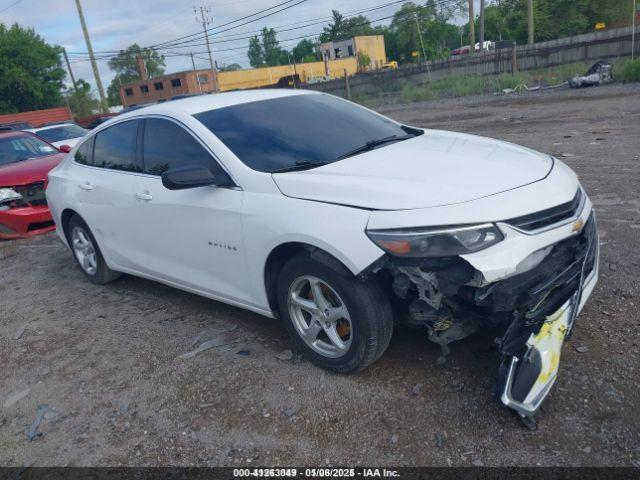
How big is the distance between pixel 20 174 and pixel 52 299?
3147 millimetres

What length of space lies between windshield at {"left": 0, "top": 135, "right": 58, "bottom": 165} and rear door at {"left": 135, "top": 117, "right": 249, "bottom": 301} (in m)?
5.66

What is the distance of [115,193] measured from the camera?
4.71 metres

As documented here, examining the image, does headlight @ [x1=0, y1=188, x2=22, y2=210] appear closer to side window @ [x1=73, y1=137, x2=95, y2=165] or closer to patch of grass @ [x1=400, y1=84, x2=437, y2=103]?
side window @ [x1=73, y1=137, x2=95, y2=165]

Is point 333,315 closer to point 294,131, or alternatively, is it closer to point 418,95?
point 294,131

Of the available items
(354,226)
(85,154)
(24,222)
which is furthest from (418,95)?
(354,226)

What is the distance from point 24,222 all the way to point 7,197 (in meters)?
0.41

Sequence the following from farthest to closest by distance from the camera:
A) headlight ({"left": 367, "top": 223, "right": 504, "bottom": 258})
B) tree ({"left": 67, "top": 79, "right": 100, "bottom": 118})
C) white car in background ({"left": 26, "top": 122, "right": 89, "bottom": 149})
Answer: tree ({"left": 67, "top": 79, "right": 100, "bottom": 118}), white car in background ({"left": 26, "top": 122, "right": 89, "bottom": 149}), headlight ({"left": 367, "top": 223, "right": 504, "bottom": 258})

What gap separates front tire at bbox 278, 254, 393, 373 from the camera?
122 inches

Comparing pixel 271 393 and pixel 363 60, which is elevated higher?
pixel 363 60

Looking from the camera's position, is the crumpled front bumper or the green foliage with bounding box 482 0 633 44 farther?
the green foliage with bounding box 482 0 633 44

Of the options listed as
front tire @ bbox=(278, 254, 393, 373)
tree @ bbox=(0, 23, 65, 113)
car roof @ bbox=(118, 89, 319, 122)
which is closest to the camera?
front tire @ bbox=(278, 254, 393, 373)

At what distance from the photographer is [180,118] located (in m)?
4.15

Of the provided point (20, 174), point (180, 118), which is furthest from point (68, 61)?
point (180, 118)

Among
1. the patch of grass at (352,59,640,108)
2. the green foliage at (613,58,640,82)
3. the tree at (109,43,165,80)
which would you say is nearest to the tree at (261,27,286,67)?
the tree at (109,43,165,80)
